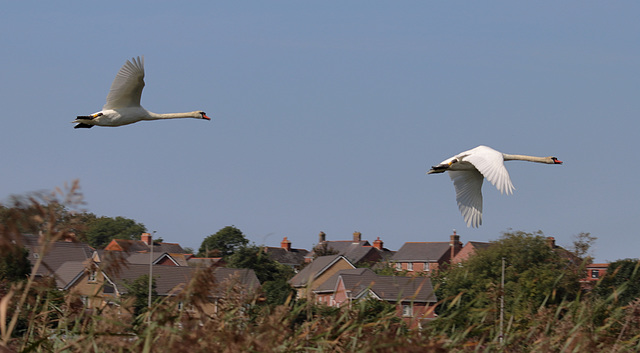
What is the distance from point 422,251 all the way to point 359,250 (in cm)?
1087

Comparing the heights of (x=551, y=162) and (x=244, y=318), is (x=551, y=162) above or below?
above

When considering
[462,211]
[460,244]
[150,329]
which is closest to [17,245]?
[150,329]

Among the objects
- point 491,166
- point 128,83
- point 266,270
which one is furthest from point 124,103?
point 266,270

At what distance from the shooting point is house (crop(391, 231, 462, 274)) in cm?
12744

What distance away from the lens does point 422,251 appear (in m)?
131

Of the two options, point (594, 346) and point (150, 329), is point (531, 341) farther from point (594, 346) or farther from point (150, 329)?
point (150, 329)

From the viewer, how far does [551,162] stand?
88.2ft

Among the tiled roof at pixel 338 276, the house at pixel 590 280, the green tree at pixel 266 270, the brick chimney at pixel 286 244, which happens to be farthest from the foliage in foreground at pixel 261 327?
the brick chimney at pixel 286 244

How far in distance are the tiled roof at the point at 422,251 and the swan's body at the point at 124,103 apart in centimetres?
10389

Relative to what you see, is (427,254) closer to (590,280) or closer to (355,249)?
(355,249)

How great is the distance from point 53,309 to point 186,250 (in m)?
150

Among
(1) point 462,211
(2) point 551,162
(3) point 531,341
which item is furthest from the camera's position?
(2) point 551,162

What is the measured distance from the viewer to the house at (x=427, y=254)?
127 metres

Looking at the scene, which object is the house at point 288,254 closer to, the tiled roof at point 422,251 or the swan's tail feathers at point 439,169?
the tiled roof at point 422,251
